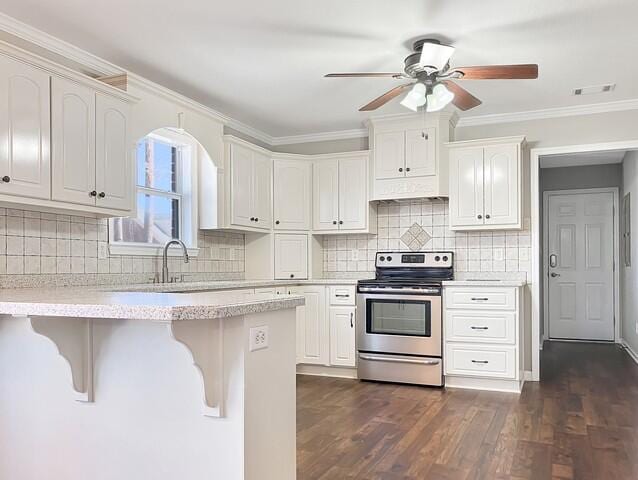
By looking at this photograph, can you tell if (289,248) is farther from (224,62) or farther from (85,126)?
(85,126)

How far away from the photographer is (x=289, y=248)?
527 cm

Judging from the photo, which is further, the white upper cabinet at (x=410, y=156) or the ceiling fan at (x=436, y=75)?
the white upper cabinet at (x=410, y=156)

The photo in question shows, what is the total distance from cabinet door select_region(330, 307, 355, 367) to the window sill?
55.5 inches


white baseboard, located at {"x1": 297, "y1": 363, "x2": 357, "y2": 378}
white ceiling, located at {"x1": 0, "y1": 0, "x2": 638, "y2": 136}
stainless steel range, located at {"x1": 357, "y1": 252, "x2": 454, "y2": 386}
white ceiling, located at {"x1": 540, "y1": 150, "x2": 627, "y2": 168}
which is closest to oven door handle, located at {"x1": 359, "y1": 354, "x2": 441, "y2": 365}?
stainless steel range, located at {"x1": 357, "y1": 252, "x2": 454, "y2": 386}

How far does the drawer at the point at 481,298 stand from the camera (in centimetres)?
429

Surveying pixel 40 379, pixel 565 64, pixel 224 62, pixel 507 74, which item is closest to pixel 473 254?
pixel 565 64

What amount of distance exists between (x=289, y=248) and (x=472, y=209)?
178cm

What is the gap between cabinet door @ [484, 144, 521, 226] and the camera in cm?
457

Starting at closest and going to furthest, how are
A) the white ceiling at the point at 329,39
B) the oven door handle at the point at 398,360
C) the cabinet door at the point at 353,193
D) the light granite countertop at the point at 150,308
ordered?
the light granite countertop at the point at 150,308, the white ceiling at the point at 329,39, the oven door handle at the point at 398,360, the cabinet door at the point at 353,193

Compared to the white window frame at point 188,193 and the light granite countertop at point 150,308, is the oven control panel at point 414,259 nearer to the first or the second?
the white window frame at point 188,193

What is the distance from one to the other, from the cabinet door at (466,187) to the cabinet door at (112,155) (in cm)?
278

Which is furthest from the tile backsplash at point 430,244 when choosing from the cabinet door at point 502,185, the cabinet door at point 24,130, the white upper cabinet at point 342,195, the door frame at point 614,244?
the cabinet door at point 24,130

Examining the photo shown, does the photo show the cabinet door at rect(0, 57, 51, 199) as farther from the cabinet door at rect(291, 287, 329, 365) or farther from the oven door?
the oven door

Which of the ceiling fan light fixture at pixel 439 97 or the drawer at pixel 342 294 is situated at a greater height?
the ceiling fan light fixture at pixel 439 97
